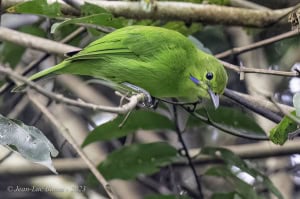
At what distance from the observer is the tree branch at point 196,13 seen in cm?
440

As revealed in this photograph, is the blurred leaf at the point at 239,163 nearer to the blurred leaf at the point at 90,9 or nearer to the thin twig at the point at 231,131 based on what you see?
the thin twig at the point at 231,131

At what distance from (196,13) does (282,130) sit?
1478mm

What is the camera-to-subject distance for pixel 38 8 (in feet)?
12.2

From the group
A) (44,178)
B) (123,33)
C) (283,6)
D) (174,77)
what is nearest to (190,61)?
(174,77)

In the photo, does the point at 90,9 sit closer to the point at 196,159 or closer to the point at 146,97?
the point at 146,97

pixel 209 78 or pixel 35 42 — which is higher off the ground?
pixel 209 78

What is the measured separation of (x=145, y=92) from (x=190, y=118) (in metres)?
0.56

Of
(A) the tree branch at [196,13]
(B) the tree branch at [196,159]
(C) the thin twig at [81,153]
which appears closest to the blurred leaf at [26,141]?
(C) the thin twig at [81,153]

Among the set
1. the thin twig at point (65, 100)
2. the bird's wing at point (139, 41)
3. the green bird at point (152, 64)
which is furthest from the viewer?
the bird's wing at point (139, 41)

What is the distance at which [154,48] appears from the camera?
413 centimetres

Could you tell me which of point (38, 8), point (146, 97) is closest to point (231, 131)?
point (146, 97)

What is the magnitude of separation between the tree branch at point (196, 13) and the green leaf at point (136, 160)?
918mm

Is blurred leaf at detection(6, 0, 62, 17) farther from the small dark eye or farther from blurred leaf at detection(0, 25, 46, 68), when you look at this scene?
blurred leaf at detection(0, 25, 46, 68)

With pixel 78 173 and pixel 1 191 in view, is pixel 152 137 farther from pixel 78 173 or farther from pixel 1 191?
pixel 1 191
